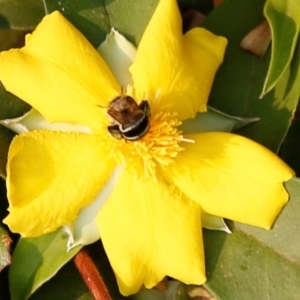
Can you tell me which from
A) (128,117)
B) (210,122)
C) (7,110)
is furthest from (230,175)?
(7,110)

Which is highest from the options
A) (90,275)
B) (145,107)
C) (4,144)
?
(145,107)

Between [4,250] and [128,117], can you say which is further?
[4,250]

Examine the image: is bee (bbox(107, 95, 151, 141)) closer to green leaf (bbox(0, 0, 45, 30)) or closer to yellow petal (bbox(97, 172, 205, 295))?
yellow petal (bbox(97, 172, 205, 295))

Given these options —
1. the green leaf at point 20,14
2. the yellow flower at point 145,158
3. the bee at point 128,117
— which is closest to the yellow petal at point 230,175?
the yellow flower at point 145,158

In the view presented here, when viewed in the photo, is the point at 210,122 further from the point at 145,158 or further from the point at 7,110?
the point at 7,110

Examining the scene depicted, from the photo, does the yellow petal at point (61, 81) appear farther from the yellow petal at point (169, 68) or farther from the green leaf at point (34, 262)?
the green leaf at point (34, 262)
